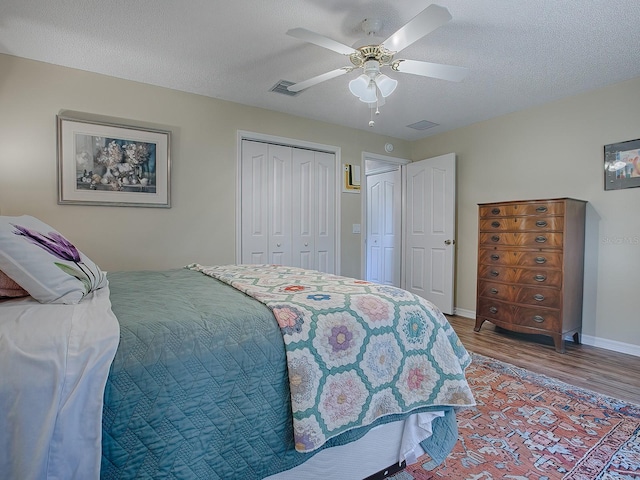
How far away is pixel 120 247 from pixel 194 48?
69.5 inches

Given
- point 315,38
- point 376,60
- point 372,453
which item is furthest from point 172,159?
point 372,453

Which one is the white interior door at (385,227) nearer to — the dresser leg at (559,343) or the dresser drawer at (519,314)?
the dresser drawer at (519,314)

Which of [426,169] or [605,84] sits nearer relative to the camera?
[605,84]

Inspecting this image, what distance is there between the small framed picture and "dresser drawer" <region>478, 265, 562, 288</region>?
980 mm

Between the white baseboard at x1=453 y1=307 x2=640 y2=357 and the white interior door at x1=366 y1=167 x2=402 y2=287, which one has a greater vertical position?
the white interior door at x1=366 y1=167 x2=402 y2=287

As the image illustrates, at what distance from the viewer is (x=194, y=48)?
2482 millimetres

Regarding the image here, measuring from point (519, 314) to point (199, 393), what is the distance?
3.25 metres

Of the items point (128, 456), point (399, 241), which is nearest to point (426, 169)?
point (399, 241)

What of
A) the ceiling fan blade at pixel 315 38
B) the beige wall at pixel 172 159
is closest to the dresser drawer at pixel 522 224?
the beige wall at pixel 172 159

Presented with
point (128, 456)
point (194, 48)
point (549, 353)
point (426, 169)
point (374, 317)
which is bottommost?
point (549, 353)

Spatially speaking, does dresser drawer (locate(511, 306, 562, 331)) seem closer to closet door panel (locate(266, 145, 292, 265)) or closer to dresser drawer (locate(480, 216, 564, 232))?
dresser drawer (locate(480, 216, 564, 232))

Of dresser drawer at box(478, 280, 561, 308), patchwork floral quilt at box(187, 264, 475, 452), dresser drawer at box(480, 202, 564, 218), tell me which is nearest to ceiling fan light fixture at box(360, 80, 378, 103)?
patchwork floral quilt at box(187, 264, 475, 452)

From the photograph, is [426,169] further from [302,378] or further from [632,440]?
[302,378]

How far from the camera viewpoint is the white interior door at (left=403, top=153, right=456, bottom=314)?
4.25 m
